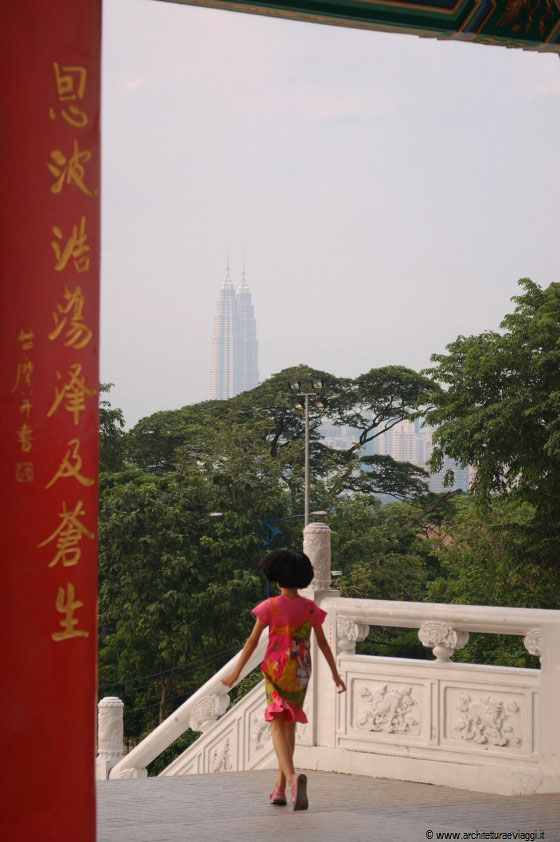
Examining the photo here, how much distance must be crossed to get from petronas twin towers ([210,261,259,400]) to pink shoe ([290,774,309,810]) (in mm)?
67344

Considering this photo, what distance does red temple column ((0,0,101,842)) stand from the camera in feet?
8.87

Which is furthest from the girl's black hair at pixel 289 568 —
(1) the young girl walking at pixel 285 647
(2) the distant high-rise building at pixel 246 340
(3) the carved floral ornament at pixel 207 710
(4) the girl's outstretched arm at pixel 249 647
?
(2) the distant high-rise building at pixel 246 340

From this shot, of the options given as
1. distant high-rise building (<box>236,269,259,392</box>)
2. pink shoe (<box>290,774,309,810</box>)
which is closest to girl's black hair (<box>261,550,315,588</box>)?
pink shoe (<box>290,774,309,810</box>)

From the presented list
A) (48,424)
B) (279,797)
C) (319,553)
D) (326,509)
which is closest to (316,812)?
(279,797)

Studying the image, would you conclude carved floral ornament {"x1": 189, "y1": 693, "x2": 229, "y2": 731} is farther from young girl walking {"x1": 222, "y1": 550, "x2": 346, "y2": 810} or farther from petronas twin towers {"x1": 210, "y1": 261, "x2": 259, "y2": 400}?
petronas twin towers {"x1": 210, "y1": 261, "x2": 259, "y2": 400}

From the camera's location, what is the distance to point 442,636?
558 centimetres

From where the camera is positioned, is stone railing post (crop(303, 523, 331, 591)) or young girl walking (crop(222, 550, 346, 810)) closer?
young girl walking (crop(222, 550, 346, 810))

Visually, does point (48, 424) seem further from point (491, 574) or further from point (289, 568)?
point (491, 574)

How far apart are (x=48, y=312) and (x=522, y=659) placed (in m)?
18.4

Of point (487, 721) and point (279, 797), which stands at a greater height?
point (487, 721)

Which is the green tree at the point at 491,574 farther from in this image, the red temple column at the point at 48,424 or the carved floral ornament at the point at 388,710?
the red temple column at the point at 48,424

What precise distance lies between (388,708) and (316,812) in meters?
1.14

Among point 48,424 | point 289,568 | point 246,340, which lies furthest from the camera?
point 246,340

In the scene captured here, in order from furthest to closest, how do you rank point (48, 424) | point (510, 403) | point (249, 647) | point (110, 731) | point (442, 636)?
point (510, 403)
point (110, 731)
point (442, 636)
point (249, 647)
point (48, 424)
